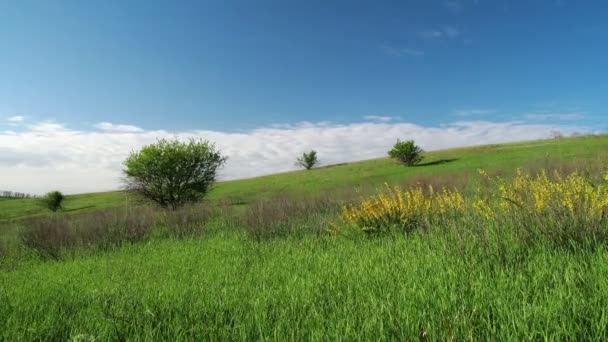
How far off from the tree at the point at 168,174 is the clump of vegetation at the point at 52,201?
94.9 ft

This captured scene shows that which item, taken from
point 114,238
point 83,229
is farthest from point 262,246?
point 83,229

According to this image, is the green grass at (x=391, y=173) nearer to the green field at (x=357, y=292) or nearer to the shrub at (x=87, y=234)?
the shrub at (x=87, y=234)

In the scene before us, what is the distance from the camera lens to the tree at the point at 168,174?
2667cm

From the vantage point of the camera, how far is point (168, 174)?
2705 cm

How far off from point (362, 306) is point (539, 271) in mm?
1663

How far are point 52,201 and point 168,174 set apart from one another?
31.6m

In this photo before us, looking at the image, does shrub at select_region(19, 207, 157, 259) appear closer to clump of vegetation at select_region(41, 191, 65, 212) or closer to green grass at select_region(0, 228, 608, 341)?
green grass at select_region(0, 228, 608, 341)

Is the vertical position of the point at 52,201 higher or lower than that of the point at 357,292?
higher

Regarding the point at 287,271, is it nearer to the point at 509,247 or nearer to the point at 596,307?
the point at 509,247

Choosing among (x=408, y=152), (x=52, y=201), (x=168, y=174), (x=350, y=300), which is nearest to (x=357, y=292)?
(x=350, y=300)

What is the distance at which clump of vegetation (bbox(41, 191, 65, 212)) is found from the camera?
4766 centimetres

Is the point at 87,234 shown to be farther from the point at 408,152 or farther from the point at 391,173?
the point at 408,152

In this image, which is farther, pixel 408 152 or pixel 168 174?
pixel 408 152

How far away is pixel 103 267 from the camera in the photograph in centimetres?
659
